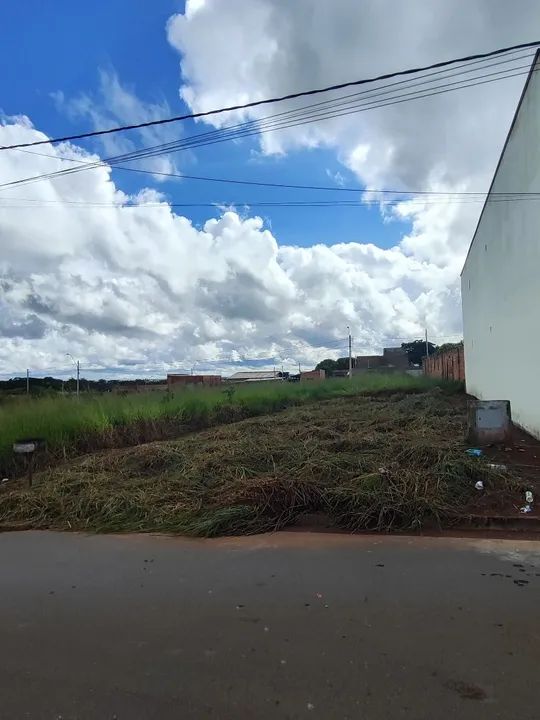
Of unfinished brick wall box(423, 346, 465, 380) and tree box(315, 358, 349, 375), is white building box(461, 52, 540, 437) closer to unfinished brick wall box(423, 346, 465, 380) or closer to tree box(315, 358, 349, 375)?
unfinished brick wall box(423, 346, 465, 380)

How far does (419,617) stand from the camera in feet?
11.4

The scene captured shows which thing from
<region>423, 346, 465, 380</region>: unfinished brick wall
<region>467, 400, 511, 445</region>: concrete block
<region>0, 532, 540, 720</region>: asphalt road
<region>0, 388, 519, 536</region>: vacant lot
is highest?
<region>423, 346, 465, 380</region>: unfinished brick wall

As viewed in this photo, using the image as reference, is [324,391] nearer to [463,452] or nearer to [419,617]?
[463,452]

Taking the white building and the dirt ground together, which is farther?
the white building

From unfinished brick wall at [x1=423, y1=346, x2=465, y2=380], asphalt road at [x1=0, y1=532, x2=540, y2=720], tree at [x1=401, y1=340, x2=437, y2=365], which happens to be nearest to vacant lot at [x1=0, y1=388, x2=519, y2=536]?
asphalt road at [x1=0, y1=532, x2=540, y2=720]

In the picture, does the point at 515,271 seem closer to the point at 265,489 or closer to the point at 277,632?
the point at 265,489

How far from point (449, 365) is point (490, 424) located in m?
29.7

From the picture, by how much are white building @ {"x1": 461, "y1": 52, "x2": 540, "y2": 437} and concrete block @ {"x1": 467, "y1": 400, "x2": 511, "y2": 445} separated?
5.02ft

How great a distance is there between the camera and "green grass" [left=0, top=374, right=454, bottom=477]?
1091cm

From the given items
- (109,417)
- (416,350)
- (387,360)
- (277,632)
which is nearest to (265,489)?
(277,632)

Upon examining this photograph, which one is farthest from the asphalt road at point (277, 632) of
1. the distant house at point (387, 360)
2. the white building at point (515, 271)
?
Answer: the distant house at point (387, 360)

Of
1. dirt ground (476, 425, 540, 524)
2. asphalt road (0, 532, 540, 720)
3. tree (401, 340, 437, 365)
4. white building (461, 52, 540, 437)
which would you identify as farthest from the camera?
tree (401, 340, 437, 365)

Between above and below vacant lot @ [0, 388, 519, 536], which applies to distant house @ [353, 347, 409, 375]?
above

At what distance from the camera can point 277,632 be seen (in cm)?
333
